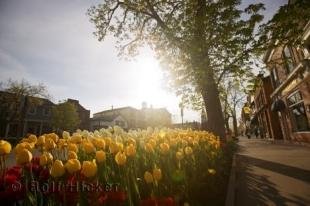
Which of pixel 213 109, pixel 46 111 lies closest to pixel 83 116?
pixel 46 111

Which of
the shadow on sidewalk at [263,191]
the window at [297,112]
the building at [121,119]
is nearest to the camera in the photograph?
the shadow on sidewalk at [263,191]

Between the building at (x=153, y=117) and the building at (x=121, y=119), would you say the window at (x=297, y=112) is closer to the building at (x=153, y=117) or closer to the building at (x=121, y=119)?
the building at (x=121, y=119)

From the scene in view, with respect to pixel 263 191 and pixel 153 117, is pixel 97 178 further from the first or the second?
pixel 153 117

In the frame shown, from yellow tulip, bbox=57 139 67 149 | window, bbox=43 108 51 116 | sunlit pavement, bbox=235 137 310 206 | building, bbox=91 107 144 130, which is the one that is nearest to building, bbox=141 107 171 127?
building, bbox=91 107 144 130

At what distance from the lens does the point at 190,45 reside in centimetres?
980

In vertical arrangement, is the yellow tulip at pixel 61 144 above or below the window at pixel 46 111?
below

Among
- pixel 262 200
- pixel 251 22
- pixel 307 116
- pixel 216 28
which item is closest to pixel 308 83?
pixel 307 116

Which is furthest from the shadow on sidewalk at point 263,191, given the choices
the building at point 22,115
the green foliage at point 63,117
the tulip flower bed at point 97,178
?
the green foliage at point 63,117

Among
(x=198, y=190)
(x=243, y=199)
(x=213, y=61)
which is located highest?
(x=213, y=61)

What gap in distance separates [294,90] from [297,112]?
2122mm

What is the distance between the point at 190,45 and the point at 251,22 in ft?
8.93

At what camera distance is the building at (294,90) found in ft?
49.6

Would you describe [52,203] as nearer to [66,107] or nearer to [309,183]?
[309,183]

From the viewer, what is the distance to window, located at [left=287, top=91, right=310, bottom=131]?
59.5 feet
